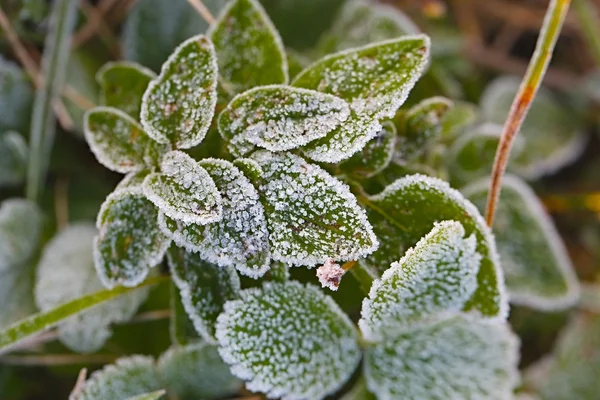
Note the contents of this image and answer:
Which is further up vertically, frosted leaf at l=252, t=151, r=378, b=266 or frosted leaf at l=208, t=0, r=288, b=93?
frosted leaf at l=208, t=0, r=288, b=93

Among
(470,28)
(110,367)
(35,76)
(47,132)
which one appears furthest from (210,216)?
(470,28)

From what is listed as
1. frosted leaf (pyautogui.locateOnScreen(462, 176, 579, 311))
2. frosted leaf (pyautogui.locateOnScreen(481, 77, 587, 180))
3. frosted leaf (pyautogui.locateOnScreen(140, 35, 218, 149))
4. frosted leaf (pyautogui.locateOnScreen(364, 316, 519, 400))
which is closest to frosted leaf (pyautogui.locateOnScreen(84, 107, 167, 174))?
frosted leaf (pyautogui.locateOnScreen(140, 35, 218, 149))

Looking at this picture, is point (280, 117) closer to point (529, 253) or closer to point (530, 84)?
point (530, 84)

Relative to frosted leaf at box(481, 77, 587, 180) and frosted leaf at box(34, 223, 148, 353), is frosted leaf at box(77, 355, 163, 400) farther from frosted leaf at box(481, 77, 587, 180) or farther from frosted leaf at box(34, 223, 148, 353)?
frosted leaf at box(481, 77, 587, 180)

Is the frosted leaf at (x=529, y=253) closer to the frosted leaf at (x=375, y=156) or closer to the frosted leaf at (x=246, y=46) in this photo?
the frosted leaf at (x=375, y=156)

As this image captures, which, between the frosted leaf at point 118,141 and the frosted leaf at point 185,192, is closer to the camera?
the frosted leaf at point 185,192

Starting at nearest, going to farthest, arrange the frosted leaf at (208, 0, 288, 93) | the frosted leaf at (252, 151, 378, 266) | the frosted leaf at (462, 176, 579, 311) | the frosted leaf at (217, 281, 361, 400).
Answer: the frosted leaf at (252, 151, 378, 266)
the frosted leaf at (217, 281, 361, 400)
the frosted leaf at (208, 0, 288, 93)
the frosted leaf at (462, 176, 579, 311)

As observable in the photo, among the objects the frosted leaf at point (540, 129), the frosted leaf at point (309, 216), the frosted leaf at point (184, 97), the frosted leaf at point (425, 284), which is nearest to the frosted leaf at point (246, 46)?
the frosted leaf at point (184, 97)
